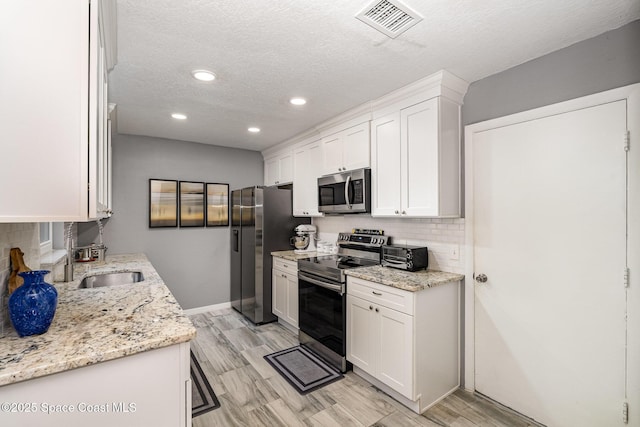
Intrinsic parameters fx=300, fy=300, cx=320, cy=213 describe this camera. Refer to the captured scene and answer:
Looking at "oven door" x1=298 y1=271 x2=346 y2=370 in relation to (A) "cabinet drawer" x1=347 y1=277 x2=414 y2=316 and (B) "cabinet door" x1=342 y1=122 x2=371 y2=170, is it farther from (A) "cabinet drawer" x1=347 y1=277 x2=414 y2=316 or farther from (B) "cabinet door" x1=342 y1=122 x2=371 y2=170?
(B) "cabinet door" x1=342 y1=122 x2=371 y2=170

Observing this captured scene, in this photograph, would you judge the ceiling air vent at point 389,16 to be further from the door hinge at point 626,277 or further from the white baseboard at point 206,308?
the white baseboard at point 206,308

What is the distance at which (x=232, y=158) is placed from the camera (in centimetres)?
467

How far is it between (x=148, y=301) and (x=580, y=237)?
2.63 metres

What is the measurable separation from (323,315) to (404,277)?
996mm

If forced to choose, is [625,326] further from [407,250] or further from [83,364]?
[83,364]

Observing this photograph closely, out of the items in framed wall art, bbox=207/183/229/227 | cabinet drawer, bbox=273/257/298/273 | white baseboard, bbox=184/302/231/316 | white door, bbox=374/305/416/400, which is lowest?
white baseboard, bbox=184/302/231/316

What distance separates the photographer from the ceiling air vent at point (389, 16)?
4.94ft

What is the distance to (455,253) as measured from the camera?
2525 mm

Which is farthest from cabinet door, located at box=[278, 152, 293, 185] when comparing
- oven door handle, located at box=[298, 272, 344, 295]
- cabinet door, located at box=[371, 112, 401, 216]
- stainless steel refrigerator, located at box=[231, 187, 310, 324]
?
cabinet door, located at box=[371, 112, 401, 216]

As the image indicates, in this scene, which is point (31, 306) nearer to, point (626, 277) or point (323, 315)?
point (323, 315)

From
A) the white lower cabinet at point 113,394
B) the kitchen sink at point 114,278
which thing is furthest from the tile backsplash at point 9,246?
the kitchen sink at point 114,278

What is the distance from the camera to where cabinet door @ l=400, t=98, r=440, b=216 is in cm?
234

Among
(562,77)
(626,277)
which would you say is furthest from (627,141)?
(626,277)

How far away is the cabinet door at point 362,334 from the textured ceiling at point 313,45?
6.05ft
